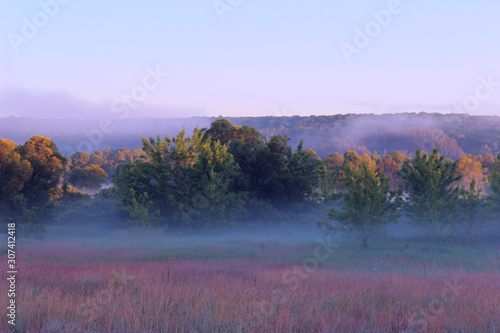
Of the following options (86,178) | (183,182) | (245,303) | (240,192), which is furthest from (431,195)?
(86,178)

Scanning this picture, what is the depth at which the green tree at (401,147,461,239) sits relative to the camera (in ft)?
82.4

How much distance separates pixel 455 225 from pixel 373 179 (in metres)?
8.43

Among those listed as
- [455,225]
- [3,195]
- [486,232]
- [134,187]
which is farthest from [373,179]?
[3,195]

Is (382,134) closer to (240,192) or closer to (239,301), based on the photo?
(240,192)

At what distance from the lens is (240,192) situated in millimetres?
32406

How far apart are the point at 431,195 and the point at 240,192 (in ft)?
47.8

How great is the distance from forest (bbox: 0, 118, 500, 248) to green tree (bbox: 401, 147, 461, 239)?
68 mm

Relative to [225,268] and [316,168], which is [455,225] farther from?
[225,268]

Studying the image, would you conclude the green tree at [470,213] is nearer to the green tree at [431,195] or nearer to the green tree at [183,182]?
the green tree at [431,195]

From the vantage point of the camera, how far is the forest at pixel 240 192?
2295 cm

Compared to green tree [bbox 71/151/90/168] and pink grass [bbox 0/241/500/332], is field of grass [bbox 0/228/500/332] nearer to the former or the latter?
pink grass [bbox 0/241/500/332]

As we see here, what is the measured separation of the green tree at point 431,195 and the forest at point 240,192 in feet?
0.22

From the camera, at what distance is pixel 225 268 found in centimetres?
1225

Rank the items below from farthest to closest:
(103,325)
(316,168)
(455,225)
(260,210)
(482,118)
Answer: (482,118) → (316,168) → (260,210) → (455,225) → (103,325)
